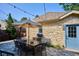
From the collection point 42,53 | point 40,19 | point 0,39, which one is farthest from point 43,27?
point 0,39

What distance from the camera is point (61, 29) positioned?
12.7ft

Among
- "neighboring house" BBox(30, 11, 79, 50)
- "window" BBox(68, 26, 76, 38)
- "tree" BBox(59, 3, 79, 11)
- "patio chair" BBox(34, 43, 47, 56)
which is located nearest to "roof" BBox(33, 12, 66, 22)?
"neighboring house" BBox(30, 11, 79, 50)

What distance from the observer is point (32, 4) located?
12.7 ft

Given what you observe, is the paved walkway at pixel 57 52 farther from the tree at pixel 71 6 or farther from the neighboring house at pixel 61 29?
the tree at pixel 71 6

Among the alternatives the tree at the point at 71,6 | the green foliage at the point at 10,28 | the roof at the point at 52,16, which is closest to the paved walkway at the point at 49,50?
the green foliage at the point at 10,28

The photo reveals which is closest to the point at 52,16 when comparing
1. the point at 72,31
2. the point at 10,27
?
the point at 72,31

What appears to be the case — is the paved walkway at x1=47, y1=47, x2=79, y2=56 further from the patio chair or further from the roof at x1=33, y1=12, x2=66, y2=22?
the roof at x1=33, y1=12, x2=66, y2=22

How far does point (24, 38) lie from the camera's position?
3.87 m

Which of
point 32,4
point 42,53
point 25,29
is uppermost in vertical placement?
point 32,4

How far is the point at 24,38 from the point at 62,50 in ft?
1.75

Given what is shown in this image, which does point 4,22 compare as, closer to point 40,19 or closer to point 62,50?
point 40,19

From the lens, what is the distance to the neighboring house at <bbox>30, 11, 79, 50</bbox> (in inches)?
151

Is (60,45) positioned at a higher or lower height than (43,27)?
lower

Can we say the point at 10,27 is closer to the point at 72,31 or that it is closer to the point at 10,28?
the point at 10,28
